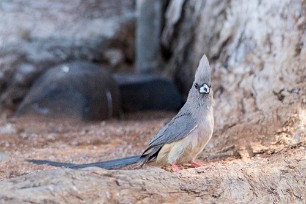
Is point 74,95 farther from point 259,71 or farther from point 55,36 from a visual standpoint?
point 259,71

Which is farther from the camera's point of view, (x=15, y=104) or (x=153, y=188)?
(x=15, y=104)

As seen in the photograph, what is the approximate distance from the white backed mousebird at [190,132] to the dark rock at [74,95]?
2.92m

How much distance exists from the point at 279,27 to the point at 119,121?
234cm

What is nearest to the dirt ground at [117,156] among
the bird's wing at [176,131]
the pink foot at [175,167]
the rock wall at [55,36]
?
the pink foot at [175,167]

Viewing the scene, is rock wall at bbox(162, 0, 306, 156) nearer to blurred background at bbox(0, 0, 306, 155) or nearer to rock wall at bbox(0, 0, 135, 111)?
blurred background at bbox(0, 0, 306, 155)

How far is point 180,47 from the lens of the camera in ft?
23.8

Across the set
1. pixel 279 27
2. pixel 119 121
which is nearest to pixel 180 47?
pixel 119 121

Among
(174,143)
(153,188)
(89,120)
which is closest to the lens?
(153,188)

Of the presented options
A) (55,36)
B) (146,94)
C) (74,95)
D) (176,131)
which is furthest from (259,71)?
(55,36)

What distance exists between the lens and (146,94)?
741 cm

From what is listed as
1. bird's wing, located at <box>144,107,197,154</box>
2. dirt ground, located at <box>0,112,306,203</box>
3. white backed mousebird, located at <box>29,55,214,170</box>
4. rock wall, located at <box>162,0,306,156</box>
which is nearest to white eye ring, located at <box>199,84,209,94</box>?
white backed mousebird, located at <box>29,55,214,170</box>

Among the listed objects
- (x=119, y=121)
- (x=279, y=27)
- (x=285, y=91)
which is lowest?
Result: (x=119, y=121)

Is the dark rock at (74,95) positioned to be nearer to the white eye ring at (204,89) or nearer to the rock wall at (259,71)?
the rock wall at (259,71)

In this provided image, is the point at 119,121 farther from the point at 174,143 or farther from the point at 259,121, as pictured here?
the point at 174,143
